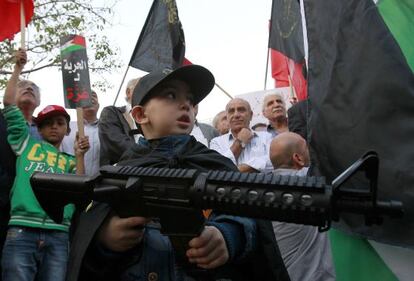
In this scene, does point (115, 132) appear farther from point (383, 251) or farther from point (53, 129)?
point (383, 251)

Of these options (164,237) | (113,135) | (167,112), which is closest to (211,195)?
(164,237)

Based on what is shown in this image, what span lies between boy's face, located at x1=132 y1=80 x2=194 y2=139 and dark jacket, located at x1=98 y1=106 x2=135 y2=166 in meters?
2.14

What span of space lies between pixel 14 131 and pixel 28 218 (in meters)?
0.68

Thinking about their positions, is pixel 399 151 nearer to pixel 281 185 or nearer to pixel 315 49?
pixel 315 49

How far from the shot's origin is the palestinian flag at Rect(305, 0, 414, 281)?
2.05 m

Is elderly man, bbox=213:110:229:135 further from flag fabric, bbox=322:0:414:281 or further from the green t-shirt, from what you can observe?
flag fabric, bbox=322:0:414:281

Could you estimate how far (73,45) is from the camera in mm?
4672

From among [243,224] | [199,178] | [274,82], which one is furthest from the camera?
[274,82]

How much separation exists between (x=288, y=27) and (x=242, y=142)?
2.30 metres

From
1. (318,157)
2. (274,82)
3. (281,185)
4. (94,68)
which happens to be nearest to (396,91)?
(318,157)

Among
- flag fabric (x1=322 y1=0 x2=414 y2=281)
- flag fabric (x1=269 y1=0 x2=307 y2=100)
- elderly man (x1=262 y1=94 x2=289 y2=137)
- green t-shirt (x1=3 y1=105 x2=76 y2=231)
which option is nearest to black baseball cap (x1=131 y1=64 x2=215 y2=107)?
flag fabric (x1=322 y1=0 x2=414 y2=281)

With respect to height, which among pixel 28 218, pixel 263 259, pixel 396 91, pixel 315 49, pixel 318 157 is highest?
pixel 315 49

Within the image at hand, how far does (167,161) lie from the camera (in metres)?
2.05

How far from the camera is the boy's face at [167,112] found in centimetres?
216
